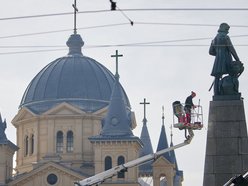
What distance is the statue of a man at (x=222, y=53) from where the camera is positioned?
34969mm

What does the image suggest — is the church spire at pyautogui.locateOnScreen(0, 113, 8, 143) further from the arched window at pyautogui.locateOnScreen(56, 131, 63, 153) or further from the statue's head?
the statue's head

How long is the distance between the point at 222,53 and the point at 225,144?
391 centimetres

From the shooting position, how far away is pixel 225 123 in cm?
3397

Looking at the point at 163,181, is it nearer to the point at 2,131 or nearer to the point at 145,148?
the point at 145,148

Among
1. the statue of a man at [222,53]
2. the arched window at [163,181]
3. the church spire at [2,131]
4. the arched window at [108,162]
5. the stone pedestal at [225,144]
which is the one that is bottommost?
the stone pedestal at [225,144]

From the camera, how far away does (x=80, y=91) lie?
8244cm

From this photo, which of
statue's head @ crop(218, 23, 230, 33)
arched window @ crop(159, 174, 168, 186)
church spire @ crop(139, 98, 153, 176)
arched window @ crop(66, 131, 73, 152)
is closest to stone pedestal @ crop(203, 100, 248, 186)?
statue's head @ crop(218, 23, 230, 33)

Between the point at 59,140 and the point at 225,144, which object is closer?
the point at 225,144

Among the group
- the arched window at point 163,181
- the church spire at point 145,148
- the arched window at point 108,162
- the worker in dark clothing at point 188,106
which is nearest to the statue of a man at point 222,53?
the worker in dark clothing at point 188,106

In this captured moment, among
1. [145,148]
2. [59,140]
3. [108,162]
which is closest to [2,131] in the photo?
[59,140]

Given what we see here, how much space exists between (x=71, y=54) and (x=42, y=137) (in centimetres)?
1027

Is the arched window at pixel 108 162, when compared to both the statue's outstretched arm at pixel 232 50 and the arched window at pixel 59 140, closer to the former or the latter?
the arched window at pixel 59 140

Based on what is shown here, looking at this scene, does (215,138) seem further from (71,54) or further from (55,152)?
(71,54)

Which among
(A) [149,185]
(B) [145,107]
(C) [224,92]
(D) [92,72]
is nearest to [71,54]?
(D) [92,72]
